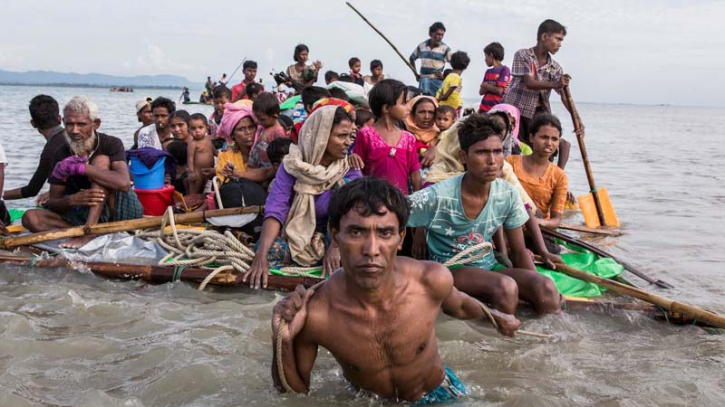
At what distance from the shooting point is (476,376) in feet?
10.2

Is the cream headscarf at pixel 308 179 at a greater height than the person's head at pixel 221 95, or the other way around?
the person's head at pixel 221 95

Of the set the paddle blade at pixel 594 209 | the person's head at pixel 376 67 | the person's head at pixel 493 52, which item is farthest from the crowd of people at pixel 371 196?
the person's head at pixel 376 67

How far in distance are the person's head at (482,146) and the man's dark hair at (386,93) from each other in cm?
103

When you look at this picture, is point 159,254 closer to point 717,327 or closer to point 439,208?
Answer: point 439,208

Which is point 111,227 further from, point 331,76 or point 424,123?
point 331,76

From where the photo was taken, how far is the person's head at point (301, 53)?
9555 mm

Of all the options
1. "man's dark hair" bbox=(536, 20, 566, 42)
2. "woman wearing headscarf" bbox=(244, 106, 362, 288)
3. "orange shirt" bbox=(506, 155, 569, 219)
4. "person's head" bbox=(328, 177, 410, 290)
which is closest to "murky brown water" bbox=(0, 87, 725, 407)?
"woman wearing headscarf" bbox=(244, 106, 362, 288)

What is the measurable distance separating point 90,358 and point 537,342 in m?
2.41

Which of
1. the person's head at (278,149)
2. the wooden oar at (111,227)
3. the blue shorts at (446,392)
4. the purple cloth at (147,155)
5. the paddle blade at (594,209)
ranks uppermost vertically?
the person's head at (278,149)

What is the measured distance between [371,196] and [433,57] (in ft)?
26.2

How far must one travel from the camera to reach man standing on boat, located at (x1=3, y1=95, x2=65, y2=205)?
531 centimetres

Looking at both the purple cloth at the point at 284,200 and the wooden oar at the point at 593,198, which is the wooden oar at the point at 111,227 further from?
the wooden oar at the point at 593,198

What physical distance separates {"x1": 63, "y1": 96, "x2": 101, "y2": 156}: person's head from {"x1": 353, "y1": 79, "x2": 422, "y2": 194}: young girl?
202 centimetres

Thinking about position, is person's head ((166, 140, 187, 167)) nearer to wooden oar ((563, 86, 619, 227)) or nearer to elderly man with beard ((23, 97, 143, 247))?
elderly man with beard ((23, 97, 143, 247))
